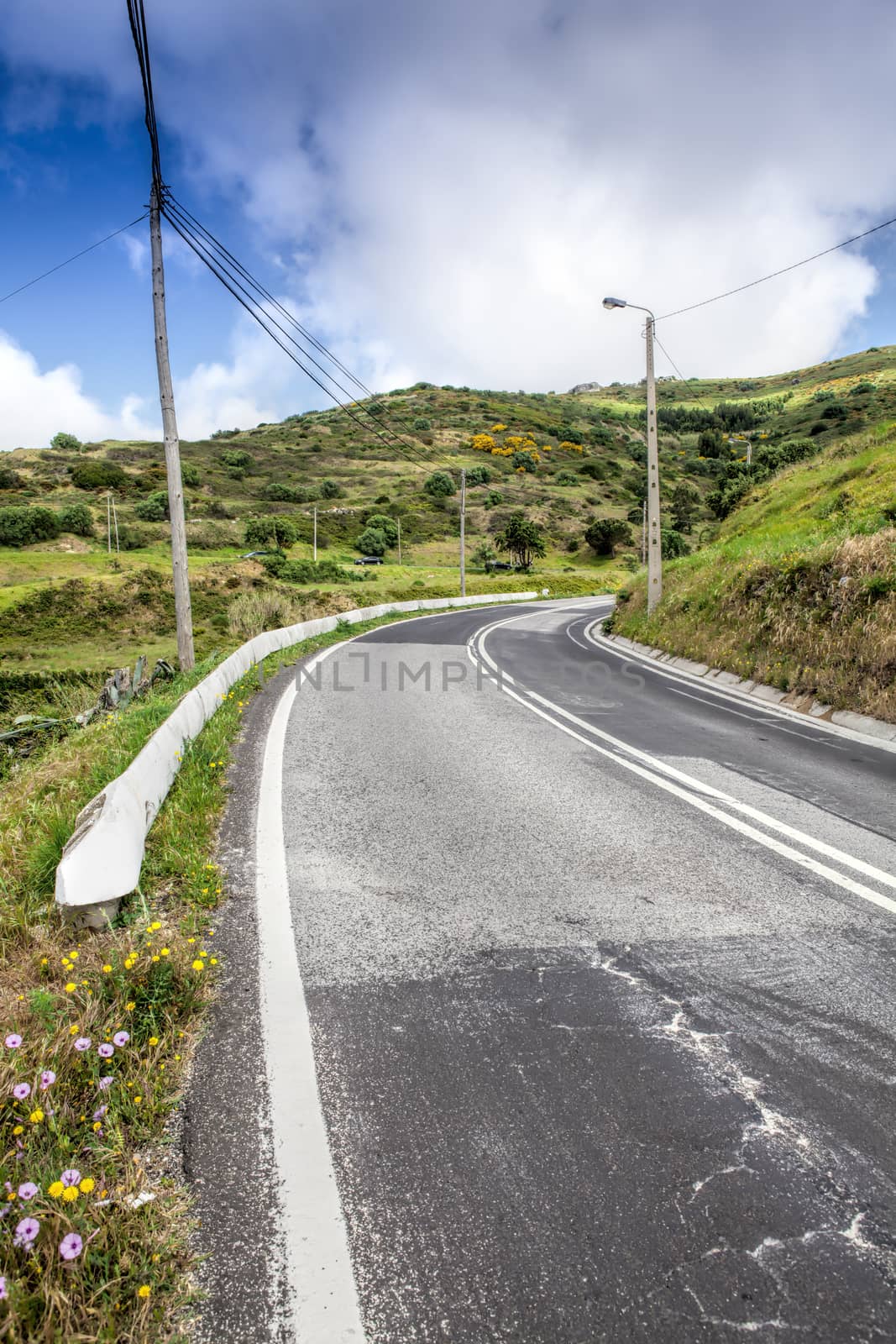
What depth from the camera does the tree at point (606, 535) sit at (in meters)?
73.8

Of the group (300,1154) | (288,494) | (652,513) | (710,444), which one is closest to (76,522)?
(288,494)

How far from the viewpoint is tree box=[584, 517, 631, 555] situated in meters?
73.8

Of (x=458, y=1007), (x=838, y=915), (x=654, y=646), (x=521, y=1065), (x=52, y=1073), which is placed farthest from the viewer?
(x=654, y=646)

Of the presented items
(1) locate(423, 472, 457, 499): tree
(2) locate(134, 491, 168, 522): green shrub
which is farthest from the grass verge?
(1) locate(423, 472, 457, 499): tree

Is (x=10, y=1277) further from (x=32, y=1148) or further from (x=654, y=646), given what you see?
(x=654, y=646)

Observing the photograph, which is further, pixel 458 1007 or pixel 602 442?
pixel 602 442

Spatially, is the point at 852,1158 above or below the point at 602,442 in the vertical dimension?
below

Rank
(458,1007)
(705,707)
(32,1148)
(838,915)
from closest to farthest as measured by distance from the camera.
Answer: (32,1148), (458,1007), (838,915), (705,707)

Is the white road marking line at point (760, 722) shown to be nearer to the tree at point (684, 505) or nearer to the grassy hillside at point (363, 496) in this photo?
the grassy hillside at point (363, 496)

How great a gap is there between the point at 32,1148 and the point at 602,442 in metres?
127

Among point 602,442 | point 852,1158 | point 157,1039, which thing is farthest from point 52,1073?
point 602,442

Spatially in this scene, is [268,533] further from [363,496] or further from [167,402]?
[167,402]

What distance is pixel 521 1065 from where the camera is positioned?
100 inches

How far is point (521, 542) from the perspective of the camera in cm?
7006
